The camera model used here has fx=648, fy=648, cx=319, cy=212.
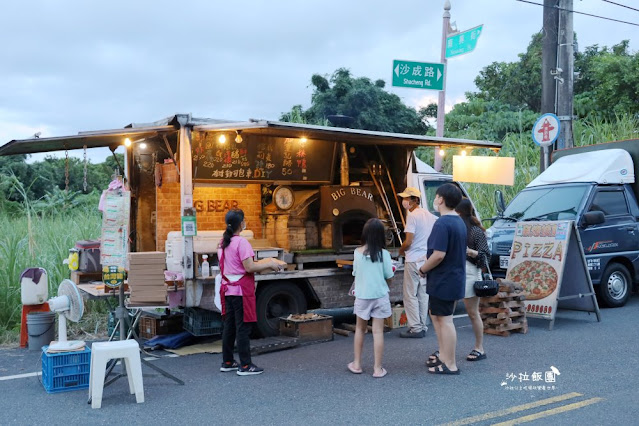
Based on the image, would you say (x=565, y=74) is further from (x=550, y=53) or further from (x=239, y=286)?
(x=239, y=286)

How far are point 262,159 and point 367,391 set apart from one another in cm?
481

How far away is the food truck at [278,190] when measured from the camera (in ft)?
27.0

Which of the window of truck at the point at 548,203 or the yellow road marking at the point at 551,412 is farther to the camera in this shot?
the window of truck at the point at 548,203

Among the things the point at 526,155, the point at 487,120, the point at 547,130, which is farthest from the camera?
the point at 487,120

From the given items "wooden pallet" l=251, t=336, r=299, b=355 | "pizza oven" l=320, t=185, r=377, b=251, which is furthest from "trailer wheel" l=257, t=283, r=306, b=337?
"pizza oven" l=320, t=185, r=377, b=251

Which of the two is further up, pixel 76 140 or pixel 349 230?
pixel 76 140

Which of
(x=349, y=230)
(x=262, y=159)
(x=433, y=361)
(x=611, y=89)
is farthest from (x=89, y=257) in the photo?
(x=611, y=89)

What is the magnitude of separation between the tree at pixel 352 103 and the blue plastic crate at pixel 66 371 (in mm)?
15323

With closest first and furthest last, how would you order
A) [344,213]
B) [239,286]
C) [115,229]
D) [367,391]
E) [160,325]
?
[367,391] → [239,286] → [115,229] → [160,325] → [344,213]

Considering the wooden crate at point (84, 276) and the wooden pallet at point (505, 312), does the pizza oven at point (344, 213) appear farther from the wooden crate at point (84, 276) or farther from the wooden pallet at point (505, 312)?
the wooden crate at point (84, 276)

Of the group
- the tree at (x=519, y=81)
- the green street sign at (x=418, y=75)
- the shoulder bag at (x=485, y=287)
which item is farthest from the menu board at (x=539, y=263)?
the tree at (x=519, y=81)

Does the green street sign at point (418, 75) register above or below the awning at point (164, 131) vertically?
above

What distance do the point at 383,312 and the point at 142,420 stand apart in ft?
8.04

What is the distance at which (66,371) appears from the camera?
19.8ft
